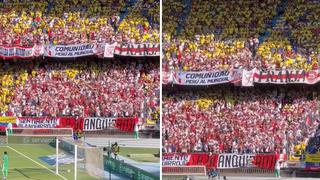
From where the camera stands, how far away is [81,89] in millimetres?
34438

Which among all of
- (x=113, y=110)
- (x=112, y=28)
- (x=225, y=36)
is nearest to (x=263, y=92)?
(x=225, y=36)

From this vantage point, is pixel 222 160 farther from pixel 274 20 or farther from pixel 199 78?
pixel 274 20

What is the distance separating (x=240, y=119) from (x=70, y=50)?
11.0 metres

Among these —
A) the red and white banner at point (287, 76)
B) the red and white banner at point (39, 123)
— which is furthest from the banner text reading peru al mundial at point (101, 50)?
the red and white banner at point (287, 76)

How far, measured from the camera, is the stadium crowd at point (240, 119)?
2714cm

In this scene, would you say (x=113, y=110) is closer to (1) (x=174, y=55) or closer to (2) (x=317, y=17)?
(1) (x=174, y=55)

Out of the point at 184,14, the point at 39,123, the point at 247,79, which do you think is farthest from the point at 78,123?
the point at 184,14

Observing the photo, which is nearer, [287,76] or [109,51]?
→ [287,76]

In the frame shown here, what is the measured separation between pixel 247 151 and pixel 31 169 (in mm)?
8382

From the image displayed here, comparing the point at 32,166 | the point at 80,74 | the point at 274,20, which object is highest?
the point at 274,20

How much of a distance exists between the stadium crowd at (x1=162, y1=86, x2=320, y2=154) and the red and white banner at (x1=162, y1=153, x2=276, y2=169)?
1.93 feet

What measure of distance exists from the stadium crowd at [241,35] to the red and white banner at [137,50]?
73cm

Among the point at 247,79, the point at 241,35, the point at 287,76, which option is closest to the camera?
the point at 287,76

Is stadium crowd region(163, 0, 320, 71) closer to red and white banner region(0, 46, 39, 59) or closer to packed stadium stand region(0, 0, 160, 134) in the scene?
packed stadium stand region(0, 0, 160, 134)
